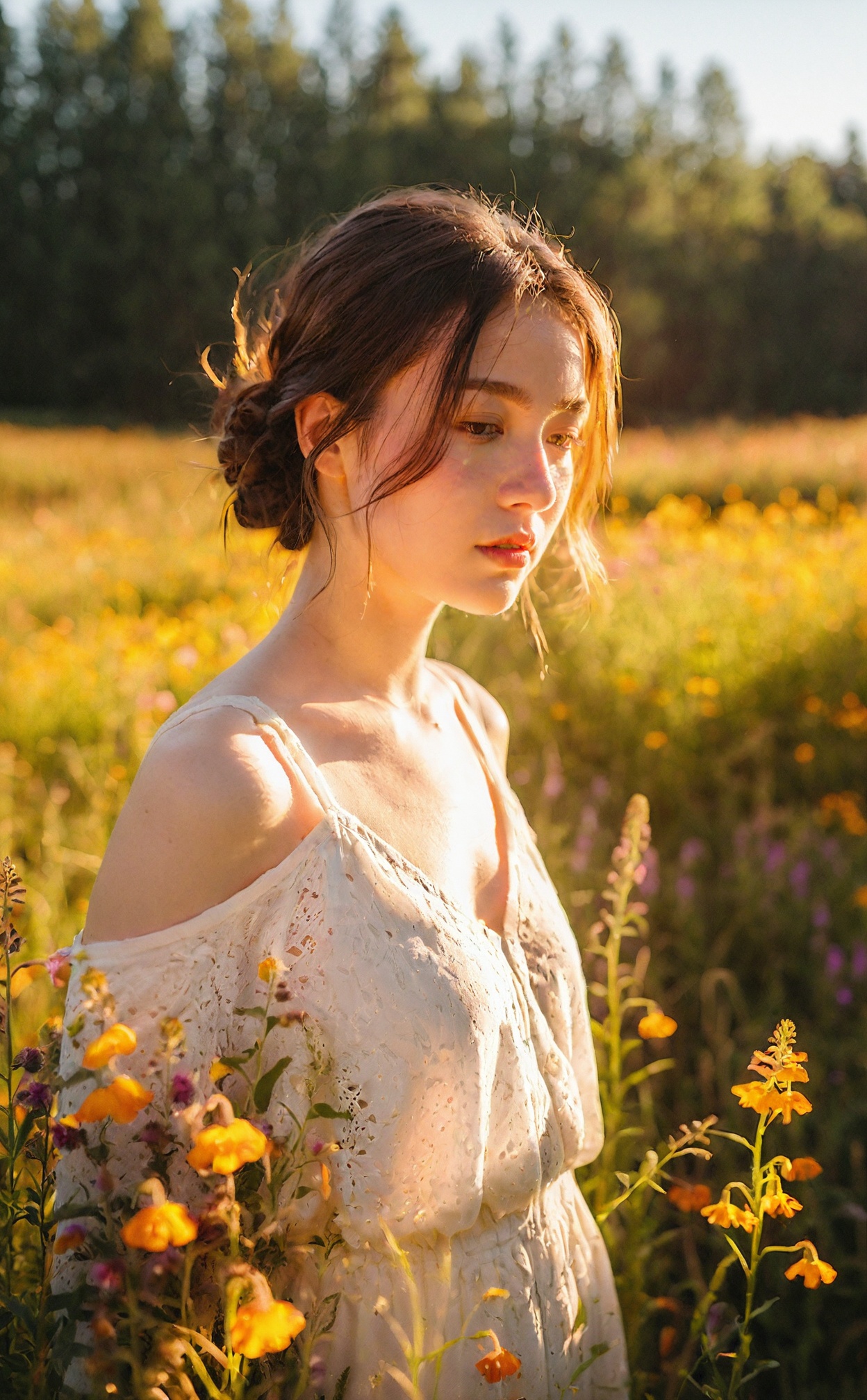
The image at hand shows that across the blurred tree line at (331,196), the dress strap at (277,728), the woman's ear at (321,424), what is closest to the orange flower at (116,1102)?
the dress strap at (277,728)

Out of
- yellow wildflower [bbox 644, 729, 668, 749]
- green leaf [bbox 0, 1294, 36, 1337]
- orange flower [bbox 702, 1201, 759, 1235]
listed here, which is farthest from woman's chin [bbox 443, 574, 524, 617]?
yellow wildflower [bbox 644, 729, 668, 749]

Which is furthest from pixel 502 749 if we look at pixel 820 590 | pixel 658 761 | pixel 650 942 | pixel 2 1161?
pixel 820 590

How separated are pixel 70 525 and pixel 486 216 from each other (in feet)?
22.1

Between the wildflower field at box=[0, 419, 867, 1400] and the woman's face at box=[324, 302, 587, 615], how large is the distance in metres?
0.29

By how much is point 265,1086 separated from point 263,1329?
23 cm

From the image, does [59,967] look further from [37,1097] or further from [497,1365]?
[497,1365]

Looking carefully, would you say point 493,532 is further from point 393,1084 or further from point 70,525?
point 70,525

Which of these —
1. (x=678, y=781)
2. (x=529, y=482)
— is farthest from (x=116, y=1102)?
(x=678, y=781)

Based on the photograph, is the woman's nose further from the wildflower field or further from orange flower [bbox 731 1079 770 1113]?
orange flower [bbox 731 1079 770 1113]

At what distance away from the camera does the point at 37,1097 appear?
0.92m

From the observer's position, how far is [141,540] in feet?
20.1

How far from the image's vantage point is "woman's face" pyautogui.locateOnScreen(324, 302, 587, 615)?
3.76 feet

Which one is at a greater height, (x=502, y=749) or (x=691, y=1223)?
(x=502, y=749)

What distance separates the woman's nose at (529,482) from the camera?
3.79 ft
